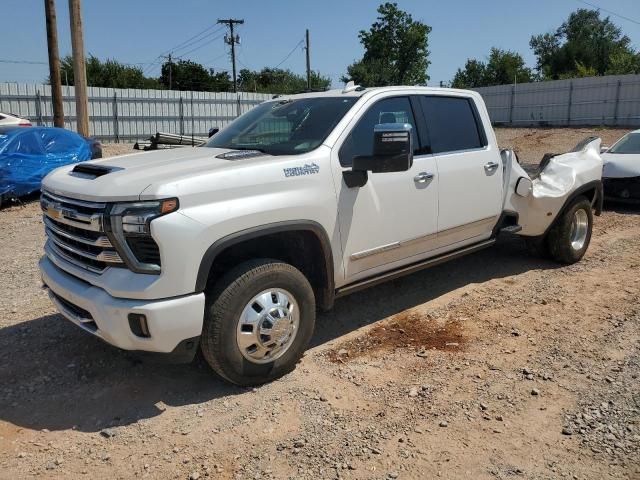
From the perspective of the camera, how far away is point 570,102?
1257 inches

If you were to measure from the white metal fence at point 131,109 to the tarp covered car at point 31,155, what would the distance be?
12.7m

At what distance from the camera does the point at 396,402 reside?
3609 mm

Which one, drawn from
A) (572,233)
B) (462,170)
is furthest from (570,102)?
(462,170)

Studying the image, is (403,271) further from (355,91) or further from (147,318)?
(147,318)

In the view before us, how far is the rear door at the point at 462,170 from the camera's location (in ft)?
16.0

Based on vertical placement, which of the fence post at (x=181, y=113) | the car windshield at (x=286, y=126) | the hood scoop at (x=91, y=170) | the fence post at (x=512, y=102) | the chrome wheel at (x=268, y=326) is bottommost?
the chrome wheel at (x=268, y=326)

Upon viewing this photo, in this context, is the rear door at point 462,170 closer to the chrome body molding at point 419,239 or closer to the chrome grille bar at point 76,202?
the chrome body molding at point 419,239

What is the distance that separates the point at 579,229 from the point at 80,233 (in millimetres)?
5590

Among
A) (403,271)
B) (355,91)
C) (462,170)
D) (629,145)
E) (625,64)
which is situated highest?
(625,64)

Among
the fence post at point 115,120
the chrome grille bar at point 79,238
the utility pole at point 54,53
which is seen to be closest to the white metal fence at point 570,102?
the fence post at point 115,120

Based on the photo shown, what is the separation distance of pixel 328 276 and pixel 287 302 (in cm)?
42

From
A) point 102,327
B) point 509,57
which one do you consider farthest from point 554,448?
point 509,57

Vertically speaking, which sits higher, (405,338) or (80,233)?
(80,233)

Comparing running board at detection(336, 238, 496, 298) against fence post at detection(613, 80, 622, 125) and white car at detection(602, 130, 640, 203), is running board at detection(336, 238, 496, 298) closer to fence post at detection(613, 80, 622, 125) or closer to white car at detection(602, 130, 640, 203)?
white car at detection(602, 130, 640, 203)
